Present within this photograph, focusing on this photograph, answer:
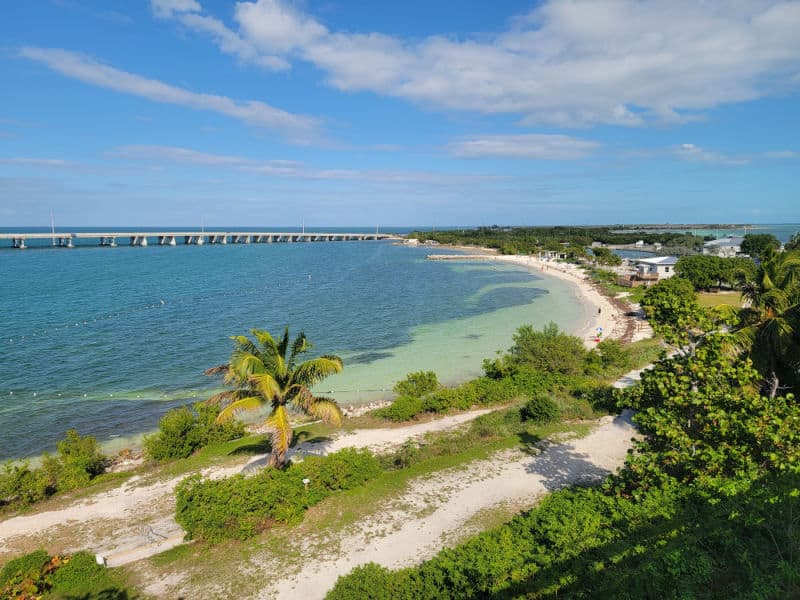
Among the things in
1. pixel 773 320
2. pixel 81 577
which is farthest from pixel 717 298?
pixel 81 577

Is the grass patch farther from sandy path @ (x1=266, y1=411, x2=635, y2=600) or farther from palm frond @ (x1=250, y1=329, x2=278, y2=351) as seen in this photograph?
palm frond @ (x1=250, y1=329, x2=278, y2=351)

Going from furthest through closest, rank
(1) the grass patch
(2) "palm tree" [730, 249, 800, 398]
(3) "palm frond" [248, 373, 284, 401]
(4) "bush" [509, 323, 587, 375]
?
(1) the grass patch → (4) "bush" [509, 323, 587, 375] → (3) "palm frond" [248, 373, 284, 401] → (2) "palm tree" [730, 249, 800, 398]

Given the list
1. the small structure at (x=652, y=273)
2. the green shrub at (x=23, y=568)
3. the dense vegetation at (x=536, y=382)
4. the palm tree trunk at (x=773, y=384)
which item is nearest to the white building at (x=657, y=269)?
the small structure at (x=652, y=273)

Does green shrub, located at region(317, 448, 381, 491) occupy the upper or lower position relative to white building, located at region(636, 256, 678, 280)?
lower

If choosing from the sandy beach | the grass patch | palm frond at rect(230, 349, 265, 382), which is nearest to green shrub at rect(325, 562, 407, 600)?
palm frond at rect(230, 349, 265, 382)

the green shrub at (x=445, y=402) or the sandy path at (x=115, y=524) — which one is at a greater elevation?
the green shrub at (x=445, y=402)

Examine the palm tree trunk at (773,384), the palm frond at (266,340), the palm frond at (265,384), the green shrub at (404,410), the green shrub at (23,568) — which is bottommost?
the green shrub at (404,410)

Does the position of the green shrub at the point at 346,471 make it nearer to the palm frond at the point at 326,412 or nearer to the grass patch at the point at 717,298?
the palm frond at the point at 326,412
